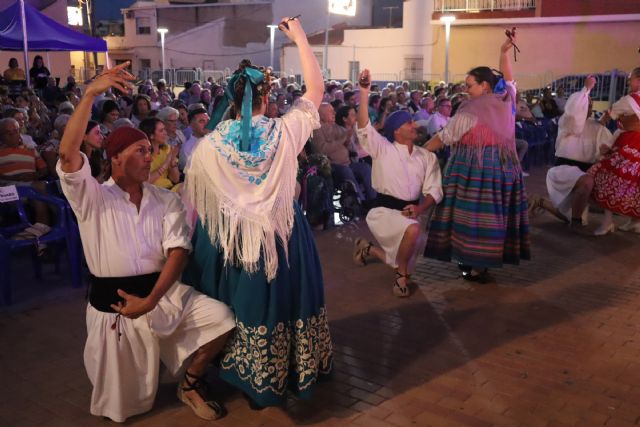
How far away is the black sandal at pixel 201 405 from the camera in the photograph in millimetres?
3680

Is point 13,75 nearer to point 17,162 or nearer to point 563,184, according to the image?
point 17,162

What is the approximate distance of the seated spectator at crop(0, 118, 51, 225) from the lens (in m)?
6.31

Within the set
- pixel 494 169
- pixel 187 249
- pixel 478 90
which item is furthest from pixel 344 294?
pixel 187 249

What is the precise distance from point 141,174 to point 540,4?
24.3 m

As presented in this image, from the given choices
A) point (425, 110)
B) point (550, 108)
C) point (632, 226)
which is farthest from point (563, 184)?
point (550, 108)

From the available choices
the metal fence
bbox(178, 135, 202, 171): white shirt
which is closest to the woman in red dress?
bbox(178, 135, 202, 171): white shirt

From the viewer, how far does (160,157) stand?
19.5 feet

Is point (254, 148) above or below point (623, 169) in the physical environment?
above

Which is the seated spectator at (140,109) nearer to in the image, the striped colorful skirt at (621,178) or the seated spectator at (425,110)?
the seated spectator at (425,110)

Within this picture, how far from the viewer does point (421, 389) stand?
13.4 feet

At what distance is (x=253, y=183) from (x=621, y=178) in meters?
5.72

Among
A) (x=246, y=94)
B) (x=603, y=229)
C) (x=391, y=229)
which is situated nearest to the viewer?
(x=246, y=94)

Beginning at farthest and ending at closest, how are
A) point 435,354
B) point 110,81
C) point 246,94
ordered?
point 435,354
point 246,94
point 110,81

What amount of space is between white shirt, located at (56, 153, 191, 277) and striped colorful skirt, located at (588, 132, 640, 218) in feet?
19.4
